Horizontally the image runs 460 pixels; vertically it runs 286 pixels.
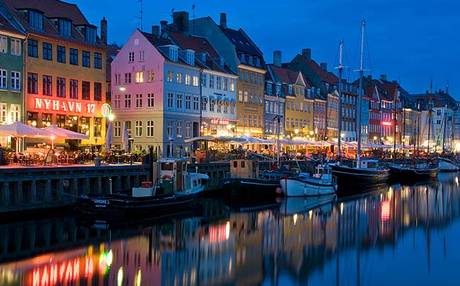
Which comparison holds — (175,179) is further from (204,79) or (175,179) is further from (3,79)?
(204,79)

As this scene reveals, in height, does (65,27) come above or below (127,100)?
above

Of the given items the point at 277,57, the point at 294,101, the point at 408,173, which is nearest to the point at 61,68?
the point at 294,101

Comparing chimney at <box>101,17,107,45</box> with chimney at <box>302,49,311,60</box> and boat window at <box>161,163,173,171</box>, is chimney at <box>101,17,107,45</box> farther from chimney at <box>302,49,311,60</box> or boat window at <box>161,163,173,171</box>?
chimney at <box>302,49,311,60</box>

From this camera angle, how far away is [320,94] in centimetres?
9850

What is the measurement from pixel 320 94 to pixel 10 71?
58.8 meters

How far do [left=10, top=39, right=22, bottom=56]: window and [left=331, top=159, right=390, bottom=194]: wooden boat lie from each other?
2888cm

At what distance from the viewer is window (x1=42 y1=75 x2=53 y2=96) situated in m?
51.3

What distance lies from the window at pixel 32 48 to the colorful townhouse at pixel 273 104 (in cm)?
3739

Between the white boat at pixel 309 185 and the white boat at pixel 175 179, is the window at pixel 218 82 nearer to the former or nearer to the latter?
the white boat at pixel 309 185

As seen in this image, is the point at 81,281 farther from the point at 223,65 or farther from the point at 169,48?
the point at 223,65


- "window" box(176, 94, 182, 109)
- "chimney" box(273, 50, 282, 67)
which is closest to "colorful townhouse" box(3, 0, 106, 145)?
"window" box(176, 94, 182, 109)

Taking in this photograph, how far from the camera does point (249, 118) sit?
78438 millimetres

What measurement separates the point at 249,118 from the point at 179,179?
37.9 metres

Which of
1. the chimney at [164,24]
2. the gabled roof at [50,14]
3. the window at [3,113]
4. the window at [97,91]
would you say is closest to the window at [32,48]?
the gabled roof at [50,14]
